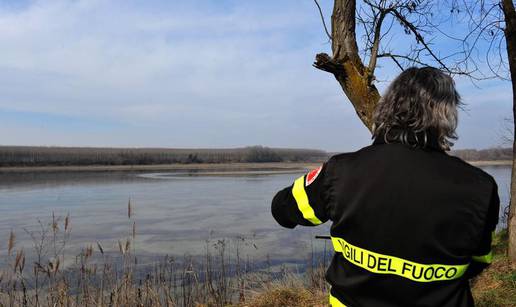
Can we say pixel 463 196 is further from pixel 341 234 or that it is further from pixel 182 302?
pixel 182 302

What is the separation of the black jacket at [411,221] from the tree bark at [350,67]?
109 inches

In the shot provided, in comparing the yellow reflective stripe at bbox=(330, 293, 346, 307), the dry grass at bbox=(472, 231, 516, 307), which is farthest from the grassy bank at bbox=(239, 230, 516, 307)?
the yellow reflective stripe at bbox=(330, 293, 346, 307)

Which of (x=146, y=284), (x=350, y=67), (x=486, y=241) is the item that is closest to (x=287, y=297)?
(x=146, y=284)

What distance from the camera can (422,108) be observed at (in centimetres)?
172

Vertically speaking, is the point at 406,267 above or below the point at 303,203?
below

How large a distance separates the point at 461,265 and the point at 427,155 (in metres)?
0.42

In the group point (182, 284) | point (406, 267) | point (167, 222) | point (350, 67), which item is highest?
point (350, 67)

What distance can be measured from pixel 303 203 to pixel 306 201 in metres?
0.02

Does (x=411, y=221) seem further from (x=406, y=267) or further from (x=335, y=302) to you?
(x=335, y=302)

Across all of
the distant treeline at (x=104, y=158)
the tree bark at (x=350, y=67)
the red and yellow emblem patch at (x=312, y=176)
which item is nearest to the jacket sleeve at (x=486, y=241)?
the red and yellow emblem patch at (x=312, y=176)

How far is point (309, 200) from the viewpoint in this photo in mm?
1848

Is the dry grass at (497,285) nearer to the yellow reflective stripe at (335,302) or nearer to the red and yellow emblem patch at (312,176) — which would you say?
the yellow reflective stripe at (335,302)

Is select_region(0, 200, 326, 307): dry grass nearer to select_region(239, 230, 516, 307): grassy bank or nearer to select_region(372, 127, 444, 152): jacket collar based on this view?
select_region(239, 230, 516, 307): grassy bank

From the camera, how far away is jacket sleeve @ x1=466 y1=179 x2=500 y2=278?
1668mm
